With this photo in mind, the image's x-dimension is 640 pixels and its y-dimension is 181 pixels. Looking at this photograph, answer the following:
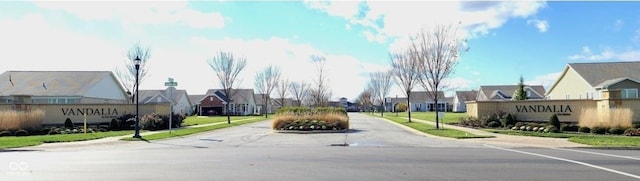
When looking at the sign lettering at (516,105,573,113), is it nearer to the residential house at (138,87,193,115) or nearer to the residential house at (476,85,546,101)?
the residential house at (476,85,546,101)

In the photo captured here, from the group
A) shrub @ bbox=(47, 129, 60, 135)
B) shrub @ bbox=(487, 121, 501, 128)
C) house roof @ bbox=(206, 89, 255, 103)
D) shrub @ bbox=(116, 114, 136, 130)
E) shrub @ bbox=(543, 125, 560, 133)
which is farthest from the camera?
house roof @ bbox=(206, 89, 255, 103)

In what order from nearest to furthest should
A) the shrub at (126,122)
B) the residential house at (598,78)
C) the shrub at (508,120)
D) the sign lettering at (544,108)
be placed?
the shrub at (508,120)
the sign lettering at (544,108)
the shrub at (126,122)
the residential house at (598,78)

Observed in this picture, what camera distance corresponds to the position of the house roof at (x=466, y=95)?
9805 centimetres

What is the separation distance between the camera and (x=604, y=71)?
152 feet

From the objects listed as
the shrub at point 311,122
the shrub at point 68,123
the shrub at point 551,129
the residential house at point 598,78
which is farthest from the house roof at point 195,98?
the shrub at point 551,129

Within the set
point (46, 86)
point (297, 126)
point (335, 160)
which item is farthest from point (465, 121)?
point (46, 86)

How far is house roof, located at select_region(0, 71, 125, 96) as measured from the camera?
4562cm

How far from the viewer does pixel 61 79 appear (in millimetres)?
48438

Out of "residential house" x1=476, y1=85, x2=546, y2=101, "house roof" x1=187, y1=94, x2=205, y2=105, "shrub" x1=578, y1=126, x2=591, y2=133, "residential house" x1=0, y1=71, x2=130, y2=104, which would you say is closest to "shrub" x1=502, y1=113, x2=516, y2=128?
"shrub" x1=578, y1=126, x2=591, y2=133

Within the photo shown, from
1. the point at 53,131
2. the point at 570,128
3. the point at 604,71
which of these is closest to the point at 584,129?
the point at 570,128

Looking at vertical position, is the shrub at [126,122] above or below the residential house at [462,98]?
below

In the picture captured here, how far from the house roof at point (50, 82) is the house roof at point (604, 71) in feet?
150

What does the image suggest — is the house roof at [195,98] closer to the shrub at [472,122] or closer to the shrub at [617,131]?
the shrub at [472,122]

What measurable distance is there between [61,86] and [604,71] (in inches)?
1989
